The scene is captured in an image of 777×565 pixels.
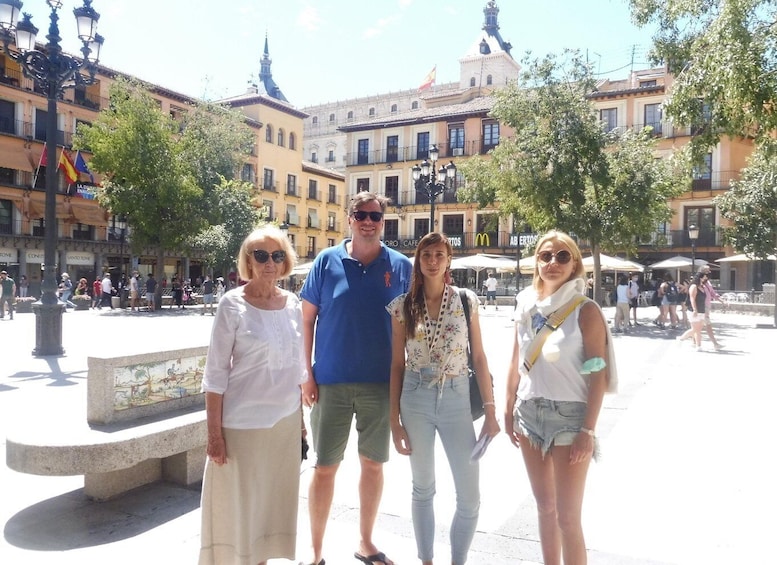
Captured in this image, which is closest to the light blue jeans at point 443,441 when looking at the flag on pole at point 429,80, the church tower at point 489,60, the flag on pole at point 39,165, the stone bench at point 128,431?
the stone bench at point 128,431

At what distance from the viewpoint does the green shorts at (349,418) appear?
307cm

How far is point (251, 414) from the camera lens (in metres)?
2.65

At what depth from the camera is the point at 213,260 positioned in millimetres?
28766

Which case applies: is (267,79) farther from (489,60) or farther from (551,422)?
(551,422)

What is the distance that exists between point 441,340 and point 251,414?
0.95 m

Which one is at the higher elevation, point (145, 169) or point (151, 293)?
point (145, 169)

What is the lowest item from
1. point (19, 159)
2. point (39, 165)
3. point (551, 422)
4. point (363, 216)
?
point (551, 422)

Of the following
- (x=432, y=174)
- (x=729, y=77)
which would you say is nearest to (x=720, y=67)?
(x=729, y=77)

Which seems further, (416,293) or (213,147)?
(213,147)

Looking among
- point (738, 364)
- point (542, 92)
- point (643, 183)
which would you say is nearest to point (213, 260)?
point (542, 92)

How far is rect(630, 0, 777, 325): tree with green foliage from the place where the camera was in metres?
7.29

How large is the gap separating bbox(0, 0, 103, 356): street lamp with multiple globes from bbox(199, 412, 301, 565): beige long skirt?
8845mm

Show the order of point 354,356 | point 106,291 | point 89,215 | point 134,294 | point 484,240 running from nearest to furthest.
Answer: point 354,356
point 134,294
point 106,291
point 89,215
point 484,240

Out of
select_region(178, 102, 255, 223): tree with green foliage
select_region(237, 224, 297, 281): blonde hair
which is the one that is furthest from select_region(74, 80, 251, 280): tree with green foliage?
select_region(237, 224, 297, 281): blonde hair
